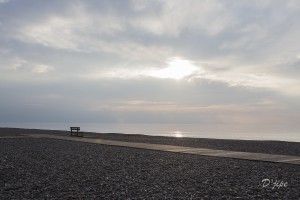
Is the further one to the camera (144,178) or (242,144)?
(242,144)

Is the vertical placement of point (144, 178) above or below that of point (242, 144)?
below

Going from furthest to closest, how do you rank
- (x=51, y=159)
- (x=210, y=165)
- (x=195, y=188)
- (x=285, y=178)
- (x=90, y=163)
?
1. (x=51, y=159)
2. (x=90, y=163)
3. (x=210, y=165)
4. (x=285, y=178)
5. (x=195, y=188)

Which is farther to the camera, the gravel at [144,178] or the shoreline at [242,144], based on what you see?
the shoreline at [242,144]

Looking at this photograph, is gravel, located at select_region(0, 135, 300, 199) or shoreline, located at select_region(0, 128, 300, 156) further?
shoreline, located at select_region(0, 128, 300, 156)

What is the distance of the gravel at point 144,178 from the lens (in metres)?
11.3

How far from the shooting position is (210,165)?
17000mm

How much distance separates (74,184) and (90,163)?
17.9 ft

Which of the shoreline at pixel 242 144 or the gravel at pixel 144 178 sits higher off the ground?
the shoreline at pixel 242 144

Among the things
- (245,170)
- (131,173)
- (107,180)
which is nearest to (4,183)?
(107,180)

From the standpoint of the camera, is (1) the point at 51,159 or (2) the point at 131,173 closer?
(2) the point at 131,173

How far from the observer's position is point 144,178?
46.1 feet

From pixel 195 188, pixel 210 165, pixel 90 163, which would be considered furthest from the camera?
pixel 90 163

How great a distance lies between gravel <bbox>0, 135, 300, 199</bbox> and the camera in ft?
37.0

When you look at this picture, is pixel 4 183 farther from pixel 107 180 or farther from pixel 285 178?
pixel 285 178
